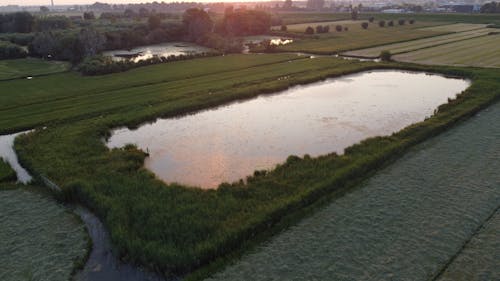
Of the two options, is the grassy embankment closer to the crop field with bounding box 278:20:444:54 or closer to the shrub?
the shrub

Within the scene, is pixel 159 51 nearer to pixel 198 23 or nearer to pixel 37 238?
pixel 198 23

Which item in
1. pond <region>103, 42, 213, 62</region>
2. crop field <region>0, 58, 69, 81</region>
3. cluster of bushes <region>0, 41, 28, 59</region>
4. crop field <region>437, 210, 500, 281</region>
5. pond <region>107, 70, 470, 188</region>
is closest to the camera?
crop field <region>437, 210, 500, 281</region>

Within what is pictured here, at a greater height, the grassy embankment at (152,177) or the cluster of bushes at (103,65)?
the cluster of bushes at (103,65)

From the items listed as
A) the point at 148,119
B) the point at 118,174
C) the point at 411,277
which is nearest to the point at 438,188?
the point at 411,277

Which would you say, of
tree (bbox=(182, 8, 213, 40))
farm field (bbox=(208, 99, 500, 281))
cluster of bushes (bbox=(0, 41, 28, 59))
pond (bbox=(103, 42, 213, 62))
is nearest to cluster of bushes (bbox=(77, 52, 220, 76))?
Result: pond (bbox=(103, 42, 213, 62))

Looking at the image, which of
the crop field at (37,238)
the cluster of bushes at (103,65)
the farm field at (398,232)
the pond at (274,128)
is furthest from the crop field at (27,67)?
the farm field at (398,232)

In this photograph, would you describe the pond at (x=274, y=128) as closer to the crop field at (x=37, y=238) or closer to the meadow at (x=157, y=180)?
the meadow at (x=157, y=180)
